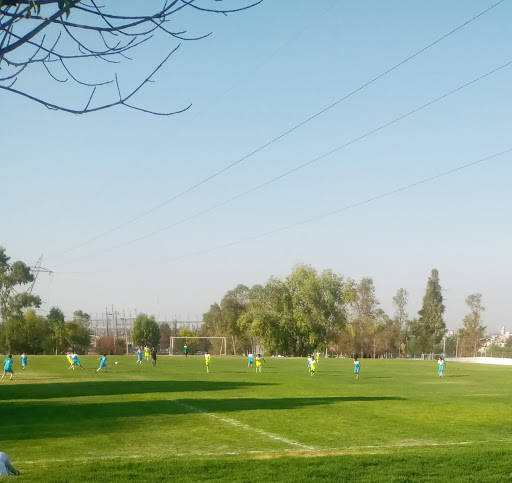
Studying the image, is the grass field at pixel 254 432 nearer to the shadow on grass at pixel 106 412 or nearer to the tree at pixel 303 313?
the shadow on grass at pixel 106 412

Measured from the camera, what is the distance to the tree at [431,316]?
135 meters

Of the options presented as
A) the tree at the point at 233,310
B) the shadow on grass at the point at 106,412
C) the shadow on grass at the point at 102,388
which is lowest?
the shadow on grass at the point at 102,388

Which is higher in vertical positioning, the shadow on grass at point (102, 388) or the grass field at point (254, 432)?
the grass field at point (254, 432)

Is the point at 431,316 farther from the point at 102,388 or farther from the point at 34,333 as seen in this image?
the point at 102,388

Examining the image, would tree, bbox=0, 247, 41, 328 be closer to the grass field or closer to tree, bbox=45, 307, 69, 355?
tree, bbox=45, 307, 69, 355

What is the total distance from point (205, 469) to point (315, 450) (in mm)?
4590

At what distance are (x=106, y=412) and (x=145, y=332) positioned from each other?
107016 millimetres

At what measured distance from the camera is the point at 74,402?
28.7 m

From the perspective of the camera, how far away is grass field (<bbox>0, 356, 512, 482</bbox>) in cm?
1255

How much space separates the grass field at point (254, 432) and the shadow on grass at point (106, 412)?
0.16ft

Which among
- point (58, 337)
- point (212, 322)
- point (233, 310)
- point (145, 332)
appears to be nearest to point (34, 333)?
point (58, 337)

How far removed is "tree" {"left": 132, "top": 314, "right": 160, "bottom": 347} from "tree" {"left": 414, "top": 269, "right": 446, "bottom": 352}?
4827 cm

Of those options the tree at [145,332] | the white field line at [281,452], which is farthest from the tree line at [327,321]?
the white field line at [281,452]

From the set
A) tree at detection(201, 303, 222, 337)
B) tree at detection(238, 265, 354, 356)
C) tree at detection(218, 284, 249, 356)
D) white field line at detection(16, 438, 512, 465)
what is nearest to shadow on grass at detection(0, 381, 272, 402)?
white field line at detection(16, 438, 512, 465)
